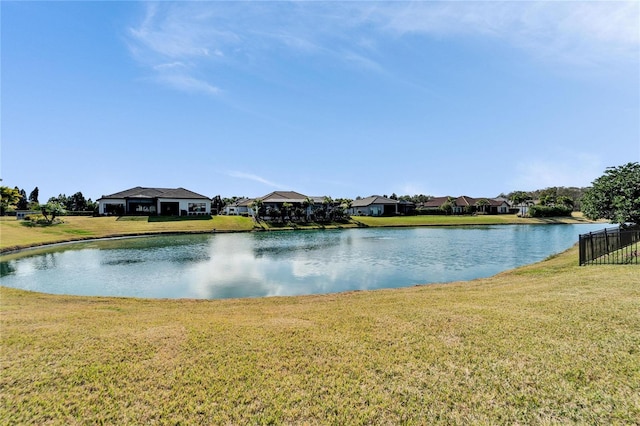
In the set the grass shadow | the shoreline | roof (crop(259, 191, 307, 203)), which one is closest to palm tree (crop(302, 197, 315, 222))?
roof (crop(259, 191, 307, 203))

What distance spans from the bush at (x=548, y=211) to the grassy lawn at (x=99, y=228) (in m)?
68.0

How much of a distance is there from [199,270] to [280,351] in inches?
645

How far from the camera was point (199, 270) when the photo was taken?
20.2m

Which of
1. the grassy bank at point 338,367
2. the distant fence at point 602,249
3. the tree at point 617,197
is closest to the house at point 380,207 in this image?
the tree at point 617,197

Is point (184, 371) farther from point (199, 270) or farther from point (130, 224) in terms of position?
point (130, 224)

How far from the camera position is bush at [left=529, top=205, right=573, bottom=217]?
7706cm

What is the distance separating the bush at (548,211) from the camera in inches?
3034

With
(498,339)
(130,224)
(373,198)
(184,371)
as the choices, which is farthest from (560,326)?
(373,198)

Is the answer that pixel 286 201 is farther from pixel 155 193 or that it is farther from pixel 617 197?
pixel 617 197

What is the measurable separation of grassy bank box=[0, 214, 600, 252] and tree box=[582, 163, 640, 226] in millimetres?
42311

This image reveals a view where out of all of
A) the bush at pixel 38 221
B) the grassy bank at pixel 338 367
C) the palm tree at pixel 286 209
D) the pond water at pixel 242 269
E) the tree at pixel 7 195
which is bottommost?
the pond water at pixel 242 269

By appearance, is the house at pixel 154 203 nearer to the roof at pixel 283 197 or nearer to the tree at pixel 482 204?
the roof at pixel 283 197

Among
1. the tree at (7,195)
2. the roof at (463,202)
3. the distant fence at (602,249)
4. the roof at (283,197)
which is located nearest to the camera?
the distant fence at (602,249)

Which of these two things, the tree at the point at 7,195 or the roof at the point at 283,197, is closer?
the tree at the point at 7,195
